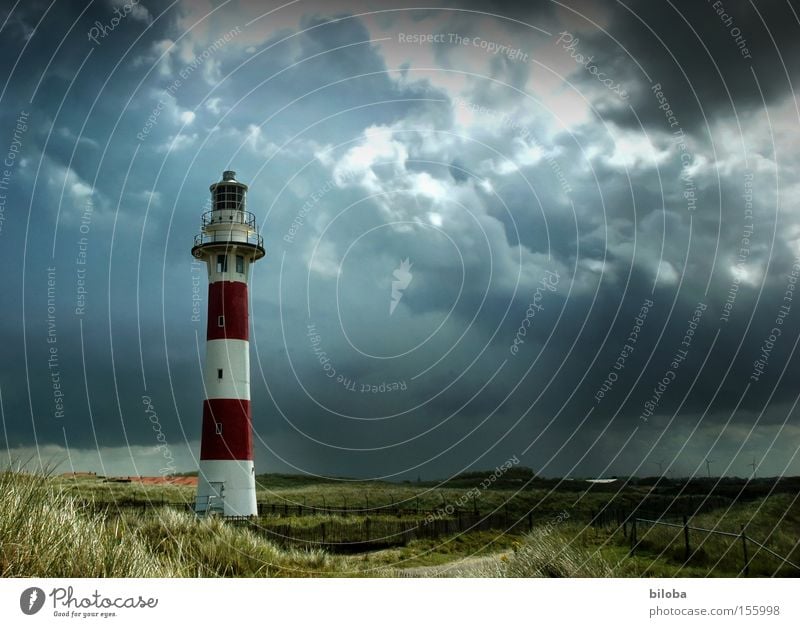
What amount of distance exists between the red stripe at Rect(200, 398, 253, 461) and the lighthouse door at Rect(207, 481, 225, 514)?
83cm

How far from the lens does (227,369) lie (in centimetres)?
2495

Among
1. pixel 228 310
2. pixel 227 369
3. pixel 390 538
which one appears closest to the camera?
pixel 390 538

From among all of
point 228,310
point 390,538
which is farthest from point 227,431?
point 390,538

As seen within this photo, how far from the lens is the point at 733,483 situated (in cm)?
2748

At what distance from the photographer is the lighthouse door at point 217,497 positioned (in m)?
24.0

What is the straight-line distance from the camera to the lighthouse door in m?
24.0

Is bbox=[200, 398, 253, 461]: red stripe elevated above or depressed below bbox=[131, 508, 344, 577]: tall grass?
above

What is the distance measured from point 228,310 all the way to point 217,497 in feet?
18.9

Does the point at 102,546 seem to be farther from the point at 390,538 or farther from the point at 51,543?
the point at 390,538

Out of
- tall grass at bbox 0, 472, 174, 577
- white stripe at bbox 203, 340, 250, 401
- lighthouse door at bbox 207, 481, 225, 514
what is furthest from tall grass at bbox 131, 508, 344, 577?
white stripe at bbox 203, 340, 250, 401

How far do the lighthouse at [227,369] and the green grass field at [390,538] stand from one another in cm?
151
